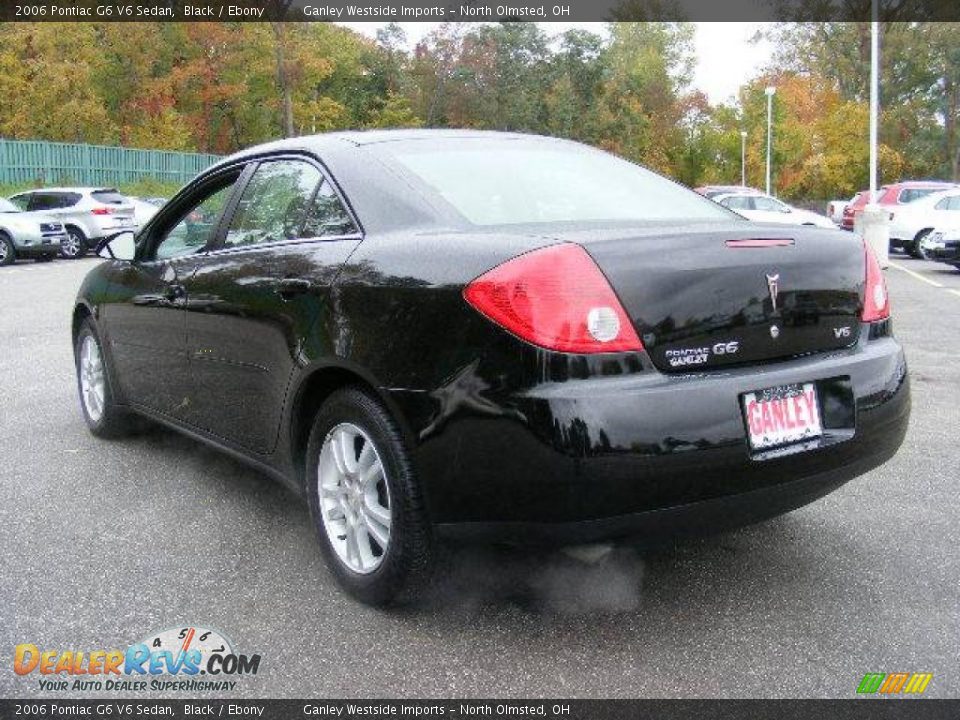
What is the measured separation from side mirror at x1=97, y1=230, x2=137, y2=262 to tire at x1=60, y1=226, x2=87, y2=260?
711 inches

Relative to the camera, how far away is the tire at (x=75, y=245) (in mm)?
21834

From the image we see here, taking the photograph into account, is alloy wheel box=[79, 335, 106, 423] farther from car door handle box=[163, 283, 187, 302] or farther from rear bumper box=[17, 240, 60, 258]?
rear bumper box=[17, 240, 60, 258]

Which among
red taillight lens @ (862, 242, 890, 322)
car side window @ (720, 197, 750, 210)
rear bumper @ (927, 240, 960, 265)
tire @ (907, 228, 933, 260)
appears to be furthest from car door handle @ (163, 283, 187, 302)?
car side window @ (720, 197, 750, 210)

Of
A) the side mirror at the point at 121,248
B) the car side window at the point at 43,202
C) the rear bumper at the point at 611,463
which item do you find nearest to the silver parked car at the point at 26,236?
the car side window at the point at 43,202

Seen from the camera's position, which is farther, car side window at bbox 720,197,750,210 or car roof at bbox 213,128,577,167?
car side window at bbox 720,197,750,210

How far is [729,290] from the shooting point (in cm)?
285

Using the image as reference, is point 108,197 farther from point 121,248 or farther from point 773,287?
point 773,287

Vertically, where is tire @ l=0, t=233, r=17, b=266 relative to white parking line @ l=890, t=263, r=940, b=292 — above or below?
above

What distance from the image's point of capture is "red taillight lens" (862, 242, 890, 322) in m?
3.26

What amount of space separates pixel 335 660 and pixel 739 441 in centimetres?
125

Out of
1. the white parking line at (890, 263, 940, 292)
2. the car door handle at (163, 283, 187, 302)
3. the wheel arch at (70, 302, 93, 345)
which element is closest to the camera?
the car door handle at (163, 283, 187, 302)

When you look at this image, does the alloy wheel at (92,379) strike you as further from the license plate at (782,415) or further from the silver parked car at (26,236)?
the silver parked car at (26,236)

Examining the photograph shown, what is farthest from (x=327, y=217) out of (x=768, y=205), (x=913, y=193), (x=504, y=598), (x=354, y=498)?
(x=768, y=205)

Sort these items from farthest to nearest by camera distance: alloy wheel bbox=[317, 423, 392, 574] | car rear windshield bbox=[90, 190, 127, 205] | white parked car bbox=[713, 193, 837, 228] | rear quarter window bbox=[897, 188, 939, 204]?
white parked car bbox=[713, 193, 837, 228] → car rear windshield bbox=[90, 190, 127, 205] → rear quarter window bbox=[897, 188, 939, 204] → alloy wheel bbox=[317, 423, 392, 574]
